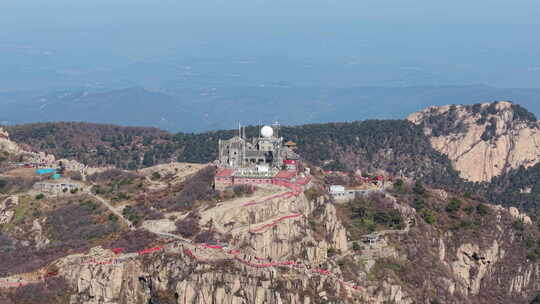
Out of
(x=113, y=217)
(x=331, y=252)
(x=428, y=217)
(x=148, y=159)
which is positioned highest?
(x=148, y=159)

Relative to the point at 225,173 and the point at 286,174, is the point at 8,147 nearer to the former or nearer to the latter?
the point at 225,173

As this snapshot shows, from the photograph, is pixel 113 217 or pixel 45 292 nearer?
pixel 45 292

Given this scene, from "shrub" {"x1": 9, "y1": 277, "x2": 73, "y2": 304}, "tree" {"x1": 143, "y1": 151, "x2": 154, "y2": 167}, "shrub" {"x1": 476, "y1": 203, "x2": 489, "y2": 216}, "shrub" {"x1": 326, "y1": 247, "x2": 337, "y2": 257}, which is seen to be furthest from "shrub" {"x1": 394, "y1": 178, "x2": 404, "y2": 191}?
"tree" {"x1": 143, "y1": 151, "x2": 154, "y2": 167}

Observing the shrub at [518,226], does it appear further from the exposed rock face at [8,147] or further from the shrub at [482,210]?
the exposed rock face at [8,147]

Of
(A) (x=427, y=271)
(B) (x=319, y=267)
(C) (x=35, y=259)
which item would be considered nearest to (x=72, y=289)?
(C) (x=35, y=259)

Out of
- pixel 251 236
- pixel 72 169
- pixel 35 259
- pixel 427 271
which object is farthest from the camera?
pixel 72 169

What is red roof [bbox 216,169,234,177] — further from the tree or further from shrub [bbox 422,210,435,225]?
the tree

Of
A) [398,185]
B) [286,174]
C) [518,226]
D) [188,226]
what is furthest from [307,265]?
[518,226]

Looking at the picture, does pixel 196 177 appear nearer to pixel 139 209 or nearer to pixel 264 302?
pixel 139 209

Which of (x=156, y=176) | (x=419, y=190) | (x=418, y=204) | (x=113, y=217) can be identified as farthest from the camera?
(x=156, y=176)
